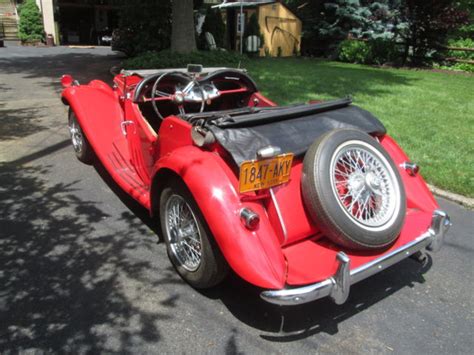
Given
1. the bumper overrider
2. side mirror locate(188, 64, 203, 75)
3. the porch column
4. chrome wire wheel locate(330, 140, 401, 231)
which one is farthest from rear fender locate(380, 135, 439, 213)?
the porch column

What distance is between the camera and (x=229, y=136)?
109 inches

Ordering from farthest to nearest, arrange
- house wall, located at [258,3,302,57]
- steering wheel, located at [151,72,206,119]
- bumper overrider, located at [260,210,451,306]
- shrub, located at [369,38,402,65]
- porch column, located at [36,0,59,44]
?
porch column, located at [36,0,59,44], house wall, located at [258,3,302,57], shrub, located at [369,38,402,65], steering wheel, located at [151,72,206,119], bumper overrider, located at [260,210,451,306]

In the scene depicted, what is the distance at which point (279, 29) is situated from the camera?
66.8 feet

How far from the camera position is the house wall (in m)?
19.6

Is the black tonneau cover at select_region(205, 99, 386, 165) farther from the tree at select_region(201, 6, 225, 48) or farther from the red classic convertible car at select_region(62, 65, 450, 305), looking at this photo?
the tree at select_region(201, 6, 225, 48)

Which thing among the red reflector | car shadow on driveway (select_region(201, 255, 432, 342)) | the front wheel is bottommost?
car shadow on driveway (select_region(201, 255, 432, 342))

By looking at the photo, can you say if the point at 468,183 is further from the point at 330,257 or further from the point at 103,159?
the point at 103,159

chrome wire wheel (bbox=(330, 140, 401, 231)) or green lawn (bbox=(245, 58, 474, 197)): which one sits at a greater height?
chrome wire wheel (bbox=(330, 140, 401, 231))

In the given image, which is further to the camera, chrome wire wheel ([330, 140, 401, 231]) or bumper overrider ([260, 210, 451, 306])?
chrome wire wheel ([330, 140, 401, 231])

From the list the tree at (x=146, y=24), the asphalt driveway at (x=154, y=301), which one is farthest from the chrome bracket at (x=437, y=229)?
the tree at (x=146, y=24)

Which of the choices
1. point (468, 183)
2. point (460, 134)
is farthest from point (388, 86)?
point (468, 183)

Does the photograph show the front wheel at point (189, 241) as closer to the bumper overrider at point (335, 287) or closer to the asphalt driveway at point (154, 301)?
the asphalt driveway at point (154, 301)

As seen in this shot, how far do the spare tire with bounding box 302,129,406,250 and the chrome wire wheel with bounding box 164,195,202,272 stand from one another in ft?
2.68

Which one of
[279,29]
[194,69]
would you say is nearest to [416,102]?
[194,69]
